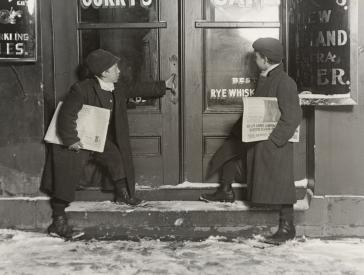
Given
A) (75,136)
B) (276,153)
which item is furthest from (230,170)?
(75,136)

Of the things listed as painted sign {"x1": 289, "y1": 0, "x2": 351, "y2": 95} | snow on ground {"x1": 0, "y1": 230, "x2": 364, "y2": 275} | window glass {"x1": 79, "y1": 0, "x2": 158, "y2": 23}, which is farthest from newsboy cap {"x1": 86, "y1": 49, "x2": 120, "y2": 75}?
painted sign {"x1": 289, "y1": 0, "x2": 351, "y2": 95}

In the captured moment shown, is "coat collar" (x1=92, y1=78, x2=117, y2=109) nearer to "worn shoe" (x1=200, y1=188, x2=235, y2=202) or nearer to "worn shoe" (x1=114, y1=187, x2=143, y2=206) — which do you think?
"worn shoe" (x1=114, y1=187, x2=143, y2=206)

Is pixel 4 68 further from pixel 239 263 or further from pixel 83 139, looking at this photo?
pixel 239 263

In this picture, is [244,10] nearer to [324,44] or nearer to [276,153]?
[324,44]

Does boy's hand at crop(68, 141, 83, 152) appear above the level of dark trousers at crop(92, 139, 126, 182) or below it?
above

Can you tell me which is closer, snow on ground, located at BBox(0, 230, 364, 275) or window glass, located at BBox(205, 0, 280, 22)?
snow on ground, located at BBox(0, 230, 364, 275)

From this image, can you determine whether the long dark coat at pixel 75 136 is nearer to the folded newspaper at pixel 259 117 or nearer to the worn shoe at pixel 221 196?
the worn shoe at pixel 221 196

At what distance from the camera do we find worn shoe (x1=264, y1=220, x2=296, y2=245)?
515 centimetres

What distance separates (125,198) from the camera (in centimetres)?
559

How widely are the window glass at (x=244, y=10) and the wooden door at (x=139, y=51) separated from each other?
1.29 feet

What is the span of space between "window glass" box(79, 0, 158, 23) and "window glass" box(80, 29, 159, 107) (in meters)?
0.11

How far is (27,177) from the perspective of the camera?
556cm

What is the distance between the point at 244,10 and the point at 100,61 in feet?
4.93

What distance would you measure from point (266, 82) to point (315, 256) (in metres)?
1.54
